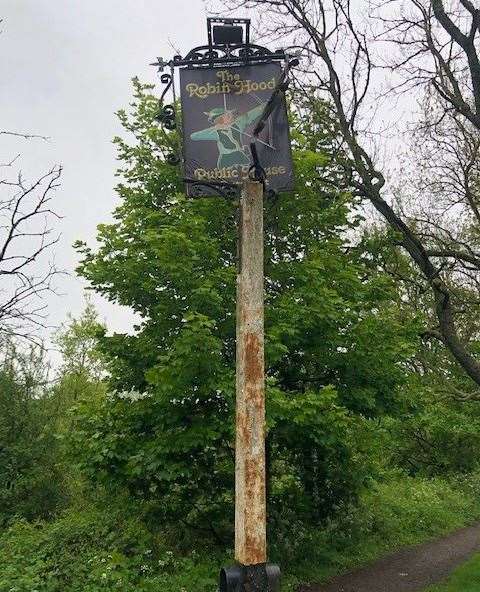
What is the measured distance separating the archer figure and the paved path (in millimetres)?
7774

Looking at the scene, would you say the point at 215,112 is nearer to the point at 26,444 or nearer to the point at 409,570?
the point at 409,570

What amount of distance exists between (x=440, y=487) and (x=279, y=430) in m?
12.4

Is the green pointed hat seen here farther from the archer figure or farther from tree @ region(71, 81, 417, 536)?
tree @ region(71, 81, 417, 536)

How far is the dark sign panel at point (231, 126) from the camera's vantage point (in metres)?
5.15

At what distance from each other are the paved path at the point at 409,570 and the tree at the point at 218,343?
1.73m

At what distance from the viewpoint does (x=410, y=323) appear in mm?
10398

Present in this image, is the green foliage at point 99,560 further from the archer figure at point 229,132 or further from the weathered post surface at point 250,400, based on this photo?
the archer figure at point 229,132

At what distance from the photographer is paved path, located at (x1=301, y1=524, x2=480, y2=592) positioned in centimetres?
973

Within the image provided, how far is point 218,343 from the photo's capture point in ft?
24.5

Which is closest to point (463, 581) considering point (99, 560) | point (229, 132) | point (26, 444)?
point (99, 560)

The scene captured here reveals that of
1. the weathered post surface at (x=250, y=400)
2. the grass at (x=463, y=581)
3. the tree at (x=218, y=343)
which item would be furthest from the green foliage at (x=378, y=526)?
the weathered post surface at (x=250, y=400)

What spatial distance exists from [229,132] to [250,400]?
103 inches

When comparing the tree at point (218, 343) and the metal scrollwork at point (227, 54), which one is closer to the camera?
the metal scrollwork at point (227, 54)

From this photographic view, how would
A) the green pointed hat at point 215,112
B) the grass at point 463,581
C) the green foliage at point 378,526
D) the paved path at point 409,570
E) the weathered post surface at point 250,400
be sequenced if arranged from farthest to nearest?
the green foliage at point 378,526, the paved path at point 409,570, the grass at point 463,581, the green pointed hat at point 215,112, the weathered post surface at point 250,400
